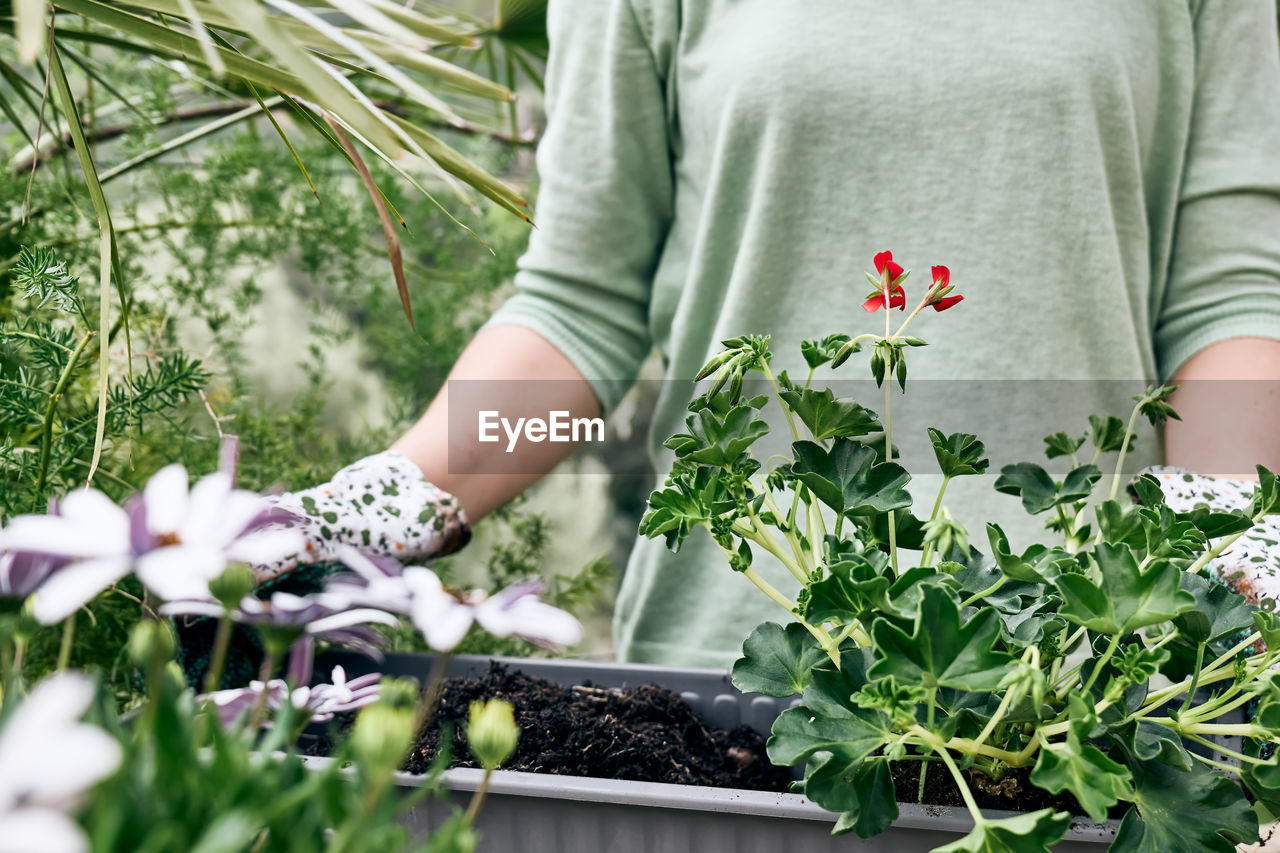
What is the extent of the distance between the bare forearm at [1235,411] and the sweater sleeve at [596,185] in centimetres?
41

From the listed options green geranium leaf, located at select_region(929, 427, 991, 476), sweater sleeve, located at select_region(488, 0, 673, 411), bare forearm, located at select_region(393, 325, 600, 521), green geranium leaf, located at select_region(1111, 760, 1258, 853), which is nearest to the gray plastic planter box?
green geranium leaf, located at select_region(1111, 760, 1258, 853)

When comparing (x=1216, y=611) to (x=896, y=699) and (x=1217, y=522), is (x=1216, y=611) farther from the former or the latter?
(x=896, y=699)

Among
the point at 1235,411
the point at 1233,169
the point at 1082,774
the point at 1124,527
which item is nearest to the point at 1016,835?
the point at 1082,774

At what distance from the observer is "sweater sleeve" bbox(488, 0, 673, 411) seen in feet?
2.18

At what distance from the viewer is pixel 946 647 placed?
0.23 metres

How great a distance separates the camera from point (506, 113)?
3.30 ft

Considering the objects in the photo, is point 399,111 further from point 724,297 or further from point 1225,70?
point 1225,70

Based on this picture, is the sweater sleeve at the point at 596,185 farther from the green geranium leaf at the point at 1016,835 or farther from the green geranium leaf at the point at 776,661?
the green geranium leaf at the point at 1016,835

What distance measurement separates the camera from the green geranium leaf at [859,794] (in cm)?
26

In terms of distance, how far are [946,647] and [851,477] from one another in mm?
92

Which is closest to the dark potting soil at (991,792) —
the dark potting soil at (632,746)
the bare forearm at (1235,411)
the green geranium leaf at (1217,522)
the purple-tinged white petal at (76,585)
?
the dark potting soil at (632,746)

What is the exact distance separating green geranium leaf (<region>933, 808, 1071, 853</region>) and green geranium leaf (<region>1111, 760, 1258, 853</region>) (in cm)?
6

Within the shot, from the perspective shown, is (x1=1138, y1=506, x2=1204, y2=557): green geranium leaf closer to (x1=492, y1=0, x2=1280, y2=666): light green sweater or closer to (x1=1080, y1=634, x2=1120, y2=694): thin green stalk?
(x1=1080, y1=634, x2=1120, y2=694): thin green stalk

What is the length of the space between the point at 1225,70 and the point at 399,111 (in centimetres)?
68
